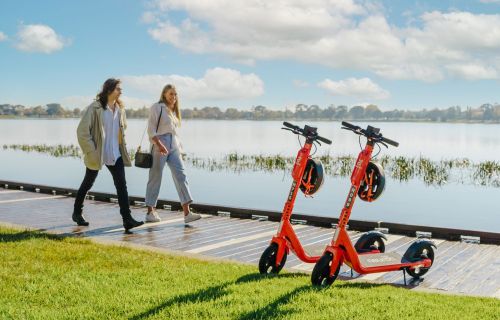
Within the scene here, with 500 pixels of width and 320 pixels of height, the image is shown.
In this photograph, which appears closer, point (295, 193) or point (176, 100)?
point (295, 193)

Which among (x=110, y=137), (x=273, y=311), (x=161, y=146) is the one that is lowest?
(x=273, y=311)

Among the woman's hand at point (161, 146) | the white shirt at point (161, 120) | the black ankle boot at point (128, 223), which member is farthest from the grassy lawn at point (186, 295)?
the white shirt at point (161, 120)

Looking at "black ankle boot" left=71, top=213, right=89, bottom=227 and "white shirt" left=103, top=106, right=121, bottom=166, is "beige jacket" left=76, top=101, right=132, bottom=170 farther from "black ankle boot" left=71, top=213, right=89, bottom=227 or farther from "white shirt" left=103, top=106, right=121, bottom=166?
"black ankle boot" left=71, top=213, right=89, bottom=227

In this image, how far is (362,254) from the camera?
657 centimetres

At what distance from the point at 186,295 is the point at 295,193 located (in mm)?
1466

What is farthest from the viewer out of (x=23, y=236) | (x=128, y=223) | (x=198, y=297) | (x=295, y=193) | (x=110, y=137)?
(x=128, y=223)

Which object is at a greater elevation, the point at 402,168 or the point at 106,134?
the point at 106,134

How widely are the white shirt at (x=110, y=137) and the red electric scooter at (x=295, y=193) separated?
127 inches

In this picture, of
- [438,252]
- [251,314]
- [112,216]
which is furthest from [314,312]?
[112,216]

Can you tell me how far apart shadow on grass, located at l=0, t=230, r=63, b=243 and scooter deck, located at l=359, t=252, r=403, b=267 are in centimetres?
404

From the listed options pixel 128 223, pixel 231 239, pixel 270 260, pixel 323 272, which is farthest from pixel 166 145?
pixel 323 272

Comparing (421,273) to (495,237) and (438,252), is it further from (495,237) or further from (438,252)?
(495,237)

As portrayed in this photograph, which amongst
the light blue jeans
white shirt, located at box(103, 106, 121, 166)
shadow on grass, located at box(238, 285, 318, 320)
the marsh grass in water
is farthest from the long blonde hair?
the marsh grass in water

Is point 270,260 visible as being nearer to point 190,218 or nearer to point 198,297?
point 198,297
